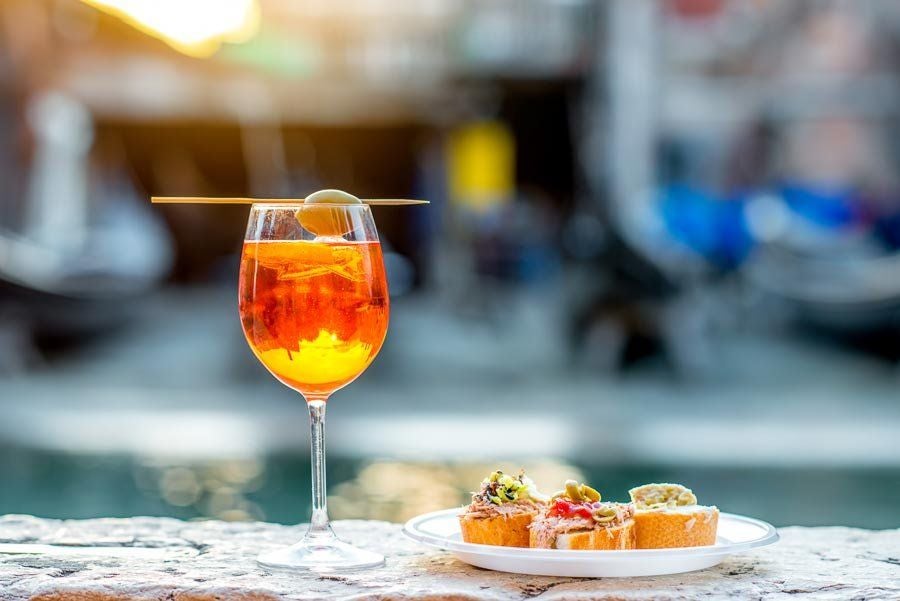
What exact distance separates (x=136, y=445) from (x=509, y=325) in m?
6.07

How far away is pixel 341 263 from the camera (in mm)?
1443

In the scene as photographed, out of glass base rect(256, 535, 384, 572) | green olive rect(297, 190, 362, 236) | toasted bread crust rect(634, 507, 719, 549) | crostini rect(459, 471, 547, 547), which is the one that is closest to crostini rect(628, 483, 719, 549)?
toasted bread crust rect(634, 507, 719, 549)

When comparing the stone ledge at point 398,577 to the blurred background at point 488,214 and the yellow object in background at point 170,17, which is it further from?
the blurred background at point 488,214

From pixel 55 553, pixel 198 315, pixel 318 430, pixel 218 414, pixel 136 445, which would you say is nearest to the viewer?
pixel 318 430

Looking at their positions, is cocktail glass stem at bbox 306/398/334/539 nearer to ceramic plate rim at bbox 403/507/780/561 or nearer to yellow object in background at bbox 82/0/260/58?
ceramic plate rim at bbox 403/507/780/561

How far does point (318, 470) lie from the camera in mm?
Answer: 1430

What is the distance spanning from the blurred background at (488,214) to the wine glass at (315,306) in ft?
18.8

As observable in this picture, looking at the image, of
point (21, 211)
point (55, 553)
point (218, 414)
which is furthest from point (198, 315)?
point (55, 553)

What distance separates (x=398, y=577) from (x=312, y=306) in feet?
0.91

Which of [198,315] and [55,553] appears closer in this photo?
[55,553]

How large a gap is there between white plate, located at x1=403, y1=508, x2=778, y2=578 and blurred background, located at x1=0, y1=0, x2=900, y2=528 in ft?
19.0

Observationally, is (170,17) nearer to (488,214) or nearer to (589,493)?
(589,493)

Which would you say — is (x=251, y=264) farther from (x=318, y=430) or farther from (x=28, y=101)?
(x=28, y=101)

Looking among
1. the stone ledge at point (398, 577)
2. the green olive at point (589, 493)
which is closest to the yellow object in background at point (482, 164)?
the stone ledge at point (398, 577)
